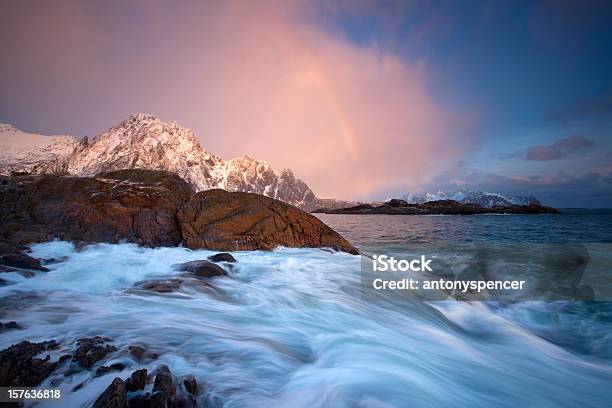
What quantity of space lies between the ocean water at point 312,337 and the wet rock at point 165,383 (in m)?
0.36

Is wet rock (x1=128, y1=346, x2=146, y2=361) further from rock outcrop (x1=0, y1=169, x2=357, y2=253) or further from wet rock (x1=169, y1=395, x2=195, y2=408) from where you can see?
rock outcrop (x1=0, y1=169, x2=357, y2=253)

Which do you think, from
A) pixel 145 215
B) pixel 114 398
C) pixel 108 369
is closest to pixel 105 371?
pixel 108 369

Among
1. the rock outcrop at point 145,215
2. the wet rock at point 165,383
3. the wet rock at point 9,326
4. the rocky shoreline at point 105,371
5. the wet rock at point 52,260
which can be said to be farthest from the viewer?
the rock outcrop at point 145,215

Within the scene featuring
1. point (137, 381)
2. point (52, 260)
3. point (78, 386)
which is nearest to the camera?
point (137, 381)

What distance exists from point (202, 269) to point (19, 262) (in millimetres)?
3996

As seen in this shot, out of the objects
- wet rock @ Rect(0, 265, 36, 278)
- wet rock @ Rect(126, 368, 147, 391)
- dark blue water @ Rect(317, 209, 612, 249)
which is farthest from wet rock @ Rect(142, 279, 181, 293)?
dark blue water @ Rect(317, 209, 612, 249)

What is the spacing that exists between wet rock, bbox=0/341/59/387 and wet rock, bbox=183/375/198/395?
133 centimetres

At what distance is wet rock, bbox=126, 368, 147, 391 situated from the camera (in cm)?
276

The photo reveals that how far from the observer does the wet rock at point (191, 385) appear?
9.98 ft

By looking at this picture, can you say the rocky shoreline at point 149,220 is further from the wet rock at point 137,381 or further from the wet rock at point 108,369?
A: the wet rock at point 137,381

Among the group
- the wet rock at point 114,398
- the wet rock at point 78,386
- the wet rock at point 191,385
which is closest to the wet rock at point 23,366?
the wet rock at point 78,386

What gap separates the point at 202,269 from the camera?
8.02 m

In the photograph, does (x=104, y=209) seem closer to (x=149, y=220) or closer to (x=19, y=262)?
(x=149, y=220)

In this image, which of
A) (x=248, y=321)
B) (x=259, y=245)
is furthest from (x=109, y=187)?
(x=248, y=321)
